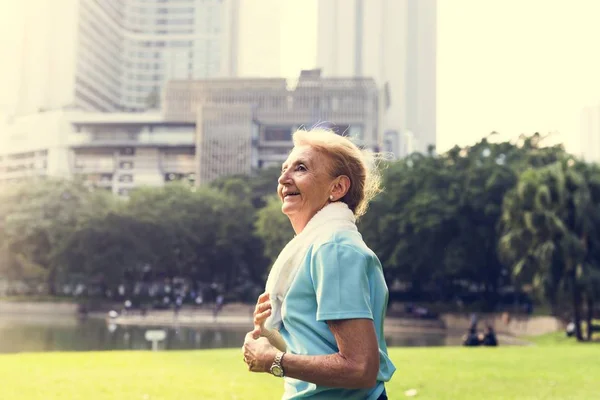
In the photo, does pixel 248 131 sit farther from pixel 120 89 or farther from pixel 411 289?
pixel 120 89

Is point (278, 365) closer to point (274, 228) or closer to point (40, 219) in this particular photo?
point (274, 228)

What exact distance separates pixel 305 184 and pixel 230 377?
22.1 ft

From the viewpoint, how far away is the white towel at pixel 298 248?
84.7 inches

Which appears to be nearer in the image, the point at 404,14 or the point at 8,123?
the point at 8,123

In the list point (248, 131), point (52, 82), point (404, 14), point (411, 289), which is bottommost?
point (411, 289)

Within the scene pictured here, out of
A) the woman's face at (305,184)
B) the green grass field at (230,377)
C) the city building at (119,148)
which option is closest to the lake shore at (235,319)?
the green grass field at (230,377)

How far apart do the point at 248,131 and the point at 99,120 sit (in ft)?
58.8

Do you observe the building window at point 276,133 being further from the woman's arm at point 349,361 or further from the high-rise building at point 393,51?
the woman's arm at point 349,361

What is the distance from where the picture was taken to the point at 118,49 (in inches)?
5212

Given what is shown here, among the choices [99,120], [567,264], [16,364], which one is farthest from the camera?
[99,120]

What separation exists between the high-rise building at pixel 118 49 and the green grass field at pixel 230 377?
9535cm

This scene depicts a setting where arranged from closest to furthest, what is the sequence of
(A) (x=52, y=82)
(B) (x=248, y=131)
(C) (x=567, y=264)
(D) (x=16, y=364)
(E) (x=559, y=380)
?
(E) (x=559, y=380) < (D) (x=16, y=364) < (C) (x=567, y=264) < (B) (x=248, y=131) < (A) (x=52, y=82)

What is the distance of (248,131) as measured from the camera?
7725cm

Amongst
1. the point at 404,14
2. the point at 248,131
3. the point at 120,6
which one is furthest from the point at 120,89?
the point at 248,131
